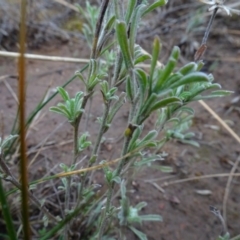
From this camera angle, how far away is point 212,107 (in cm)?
172

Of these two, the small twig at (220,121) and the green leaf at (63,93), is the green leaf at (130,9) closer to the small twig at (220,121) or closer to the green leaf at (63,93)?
the green leaf at (63,93)

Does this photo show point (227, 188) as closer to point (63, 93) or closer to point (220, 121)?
point (220, 121)

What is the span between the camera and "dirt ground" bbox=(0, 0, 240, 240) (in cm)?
124

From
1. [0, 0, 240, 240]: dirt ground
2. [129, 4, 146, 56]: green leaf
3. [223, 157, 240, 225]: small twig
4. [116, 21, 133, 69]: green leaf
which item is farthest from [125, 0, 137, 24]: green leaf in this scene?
[223, 157, 240, 225]: small twig

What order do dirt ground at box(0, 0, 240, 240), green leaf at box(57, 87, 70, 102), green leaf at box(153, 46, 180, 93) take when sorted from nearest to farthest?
green leaf at box(153, 46, 180, 93), green leaf at box(57, 87, 70, 102), dirt ground at box(0, 0, 240, 240)

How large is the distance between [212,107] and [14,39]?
0.96m

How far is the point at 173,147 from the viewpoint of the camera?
1.50m

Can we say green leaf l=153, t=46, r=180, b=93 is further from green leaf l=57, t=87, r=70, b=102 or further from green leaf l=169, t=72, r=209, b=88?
green leaf l=57, t=87, r=70, b=102

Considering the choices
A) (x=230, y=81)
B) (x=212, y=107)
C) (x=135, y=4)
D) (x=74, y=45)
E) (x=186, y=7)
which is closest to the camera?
(x=135, y=4)

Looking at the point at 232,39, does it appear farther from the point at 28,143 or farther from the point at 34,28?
the point at 28,143

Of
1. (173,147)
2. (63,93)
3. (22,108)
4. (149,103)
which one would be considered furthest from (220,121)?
(22,108)

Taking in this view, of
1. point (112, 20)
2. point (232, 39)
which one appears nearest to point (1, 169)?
point (112, 20)

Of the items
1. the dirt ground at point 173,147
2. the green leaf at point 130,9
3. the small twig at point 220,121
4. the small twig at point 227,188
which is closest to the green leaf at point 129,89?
the green leaf at point 130,9

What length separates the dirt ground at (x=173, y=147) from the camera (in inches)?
48.7
